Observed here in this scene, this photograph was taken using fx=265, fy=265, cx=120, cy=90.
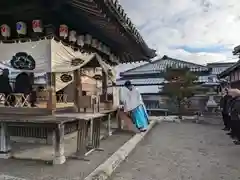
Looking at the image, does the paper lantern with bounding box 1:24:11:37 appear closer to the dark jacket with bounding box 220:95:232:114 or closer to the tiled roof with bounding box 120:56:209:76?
the dark jacket with bounding box 220:95:232:114

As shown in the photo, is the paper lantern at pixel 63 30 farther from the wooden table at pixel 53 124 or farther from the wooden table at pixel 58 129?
the wooden table at pixel 53 124

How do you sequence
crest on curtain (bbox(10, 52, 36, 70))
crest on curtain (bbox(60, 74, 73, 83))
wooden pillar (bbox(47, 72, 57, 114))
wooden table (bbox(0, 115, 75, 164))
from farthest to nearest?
crest on curtain (bbox(60, 74, 73, 83)) < crest on curtain (bbox(10, 52, 36, 70)) < wooden pillar (bbox(47, 72, 57, 114)) < wooden table (bbox(0, 115, 75, 164))

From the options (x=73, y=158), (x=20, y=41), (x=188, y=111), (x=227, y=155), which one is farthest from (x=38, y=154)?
(x=188, y=111)

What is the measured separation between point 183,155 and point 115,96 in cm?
652

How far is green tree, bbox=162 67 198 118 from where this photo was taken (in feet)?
69.5

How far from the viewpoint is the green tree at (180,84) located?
69.5ft

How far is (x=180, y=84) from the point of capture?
833 inches

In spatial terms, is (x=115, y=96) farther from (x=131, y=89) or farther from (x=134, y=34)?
(x=134, y=34)

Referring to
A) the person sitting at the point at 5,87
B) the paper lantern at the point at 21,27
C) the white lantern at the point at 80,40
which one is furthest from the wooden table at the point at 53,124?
the white lantern at the point at 80,40

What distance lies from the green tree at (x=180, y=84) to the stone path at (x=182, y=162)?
38.2 ft

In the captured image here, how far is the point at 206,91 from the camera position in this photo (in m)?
25.2

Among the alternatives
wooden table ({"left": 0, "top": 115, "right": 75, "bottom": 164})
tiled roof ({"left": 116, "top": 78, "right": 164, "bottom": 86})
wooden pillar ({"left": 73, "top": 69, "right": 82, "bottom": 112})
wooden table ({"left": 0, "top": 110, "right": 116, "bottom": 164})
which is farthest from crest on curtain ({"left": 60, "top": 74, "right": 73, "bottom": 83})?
tiled roof ({"left": 116, "top": 78, "right": 164, "bottom": 86})

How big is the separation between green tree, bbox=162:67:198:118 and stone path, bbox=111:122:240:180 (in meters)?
11.6

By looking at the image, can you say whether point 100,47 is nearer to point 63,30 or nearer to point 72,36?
point 72,36
